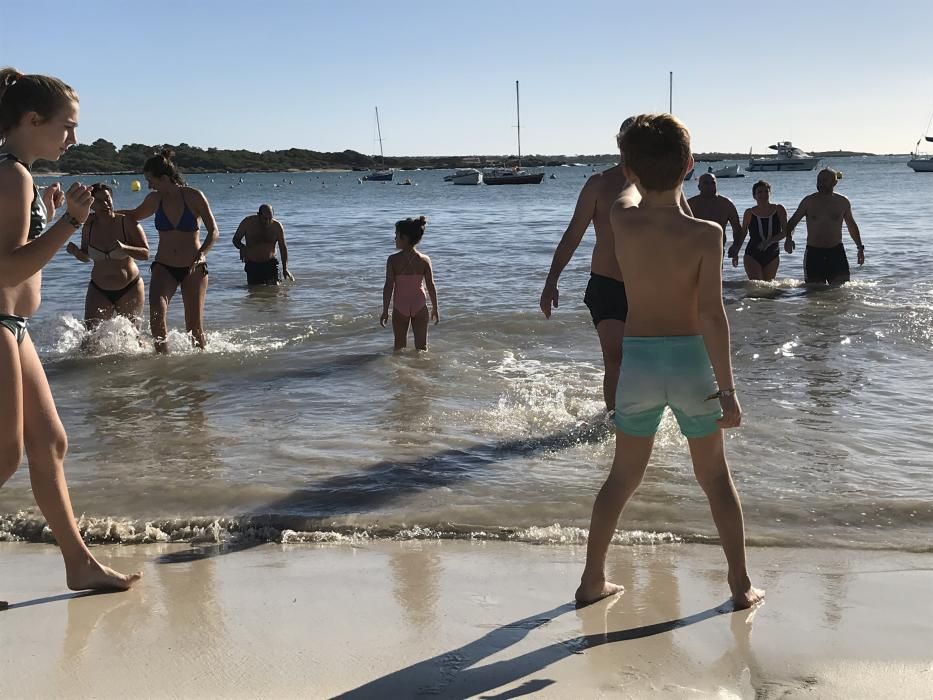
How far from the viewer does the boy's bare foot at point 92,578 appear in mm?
3494

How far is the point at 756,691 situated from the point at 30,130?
2.87 metres

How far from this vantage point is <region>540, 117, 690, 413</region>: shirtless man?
544cm

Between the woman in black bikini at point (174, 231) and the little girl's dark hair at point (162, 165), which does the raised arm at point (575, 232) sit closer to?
the woman in black bikini at point (174, 231)

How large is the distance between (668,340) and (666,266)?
25cm

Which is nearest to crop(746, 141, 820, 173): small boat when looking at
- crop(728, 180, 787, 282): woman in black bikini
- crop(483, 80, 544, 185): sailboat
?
crop(483, 80, 544, 185): sailboat

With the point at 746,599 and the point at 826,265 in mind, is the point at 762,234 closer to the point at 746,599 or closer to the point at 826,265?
the point at 826,265

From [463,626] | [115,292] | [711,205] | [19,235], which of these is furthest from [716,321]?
[711,205]

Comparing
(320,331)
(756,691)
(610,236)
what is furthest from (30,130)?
(320,331)

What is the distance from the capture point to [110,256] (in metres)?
8.49

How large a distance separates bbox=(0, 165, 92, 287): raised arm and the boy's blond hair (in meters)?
1.84

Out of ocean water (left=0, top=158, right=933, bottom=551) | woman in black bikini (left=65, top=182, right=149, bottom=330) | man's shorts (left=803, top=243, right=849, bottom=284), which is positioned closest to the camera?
ocean water (left=0, top=158, right=933, bottom=551)

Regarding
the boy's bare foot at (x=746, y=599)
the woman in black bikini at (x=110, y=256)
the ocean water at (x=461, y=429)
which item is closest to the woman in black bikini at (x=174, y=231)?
the woman in black bikini at (x=110, y=256)

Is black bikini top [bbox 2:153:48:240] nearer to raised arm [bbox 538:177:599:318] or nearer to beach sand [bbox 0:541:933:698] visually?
beach sand [bbox 0:541:933:698]

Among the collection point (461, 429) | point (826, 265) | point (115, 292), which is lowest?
point (461, 429)
